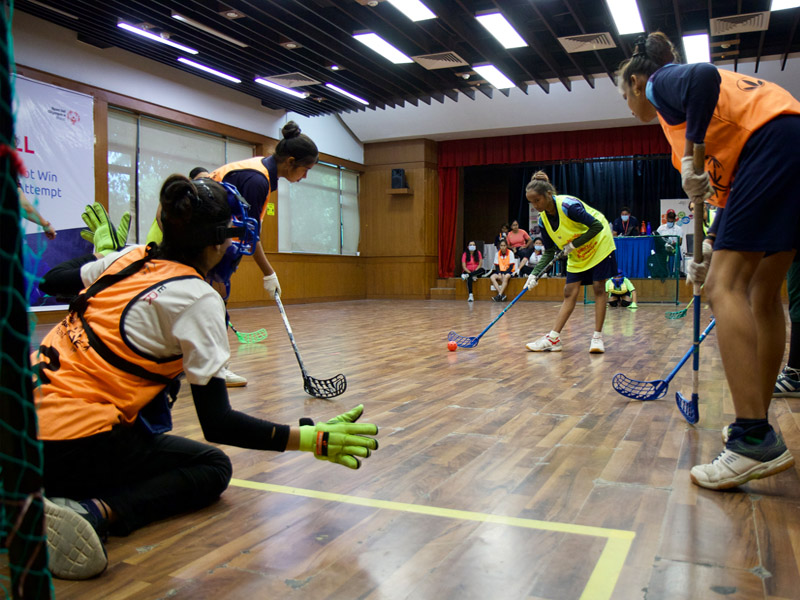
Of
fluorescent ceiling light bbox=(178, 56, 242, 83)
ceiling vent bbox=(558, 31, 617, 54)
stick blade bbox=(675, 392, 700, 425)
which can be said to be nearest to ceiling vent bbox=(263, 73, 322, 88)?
fluorescent ceiling light bbox=(178, 56, 242, 83)

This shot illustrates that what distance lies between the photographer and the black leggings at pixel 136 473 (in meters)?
1.43

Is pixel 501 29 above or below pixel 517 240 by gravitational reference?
above

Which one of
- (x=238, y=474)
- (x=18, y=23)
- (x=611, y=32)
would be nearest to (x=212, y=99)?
(x=18, y=23)

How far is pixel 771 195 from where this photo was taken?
5.72 feet

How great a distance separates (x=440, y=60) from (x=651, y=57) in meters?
7.48

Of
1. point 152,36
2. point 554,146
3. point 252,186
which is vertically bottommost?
point 252,186

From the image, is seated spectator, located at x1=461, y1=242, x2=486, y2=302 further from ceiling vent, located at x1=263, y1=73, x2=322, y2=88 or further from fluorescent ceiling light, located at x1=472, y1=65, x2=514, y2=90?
ceiling vent, located at x1=263, y1=73, x2=322, y2=88

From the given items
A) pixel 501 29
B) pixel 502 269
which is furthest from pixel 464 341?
pixel 502 269

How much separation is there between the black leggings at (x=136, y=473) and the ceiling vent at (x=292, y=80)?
8.86 m

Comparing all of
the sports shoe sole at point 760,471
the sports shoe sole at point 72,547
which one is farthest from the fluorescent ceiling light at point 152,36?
the sports shoe sole at point 760,471

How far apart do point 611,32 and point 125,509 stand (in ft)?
28.1

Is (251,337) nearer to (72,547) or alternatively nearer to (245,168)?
(245,168)

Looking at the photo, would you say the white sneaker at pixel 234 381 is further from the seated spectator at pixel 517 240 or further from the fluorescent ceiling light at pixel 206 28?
the seated spectator at pixel 517 240

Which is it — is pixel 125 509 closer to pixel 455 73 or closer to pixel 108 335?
pixel 108 335
